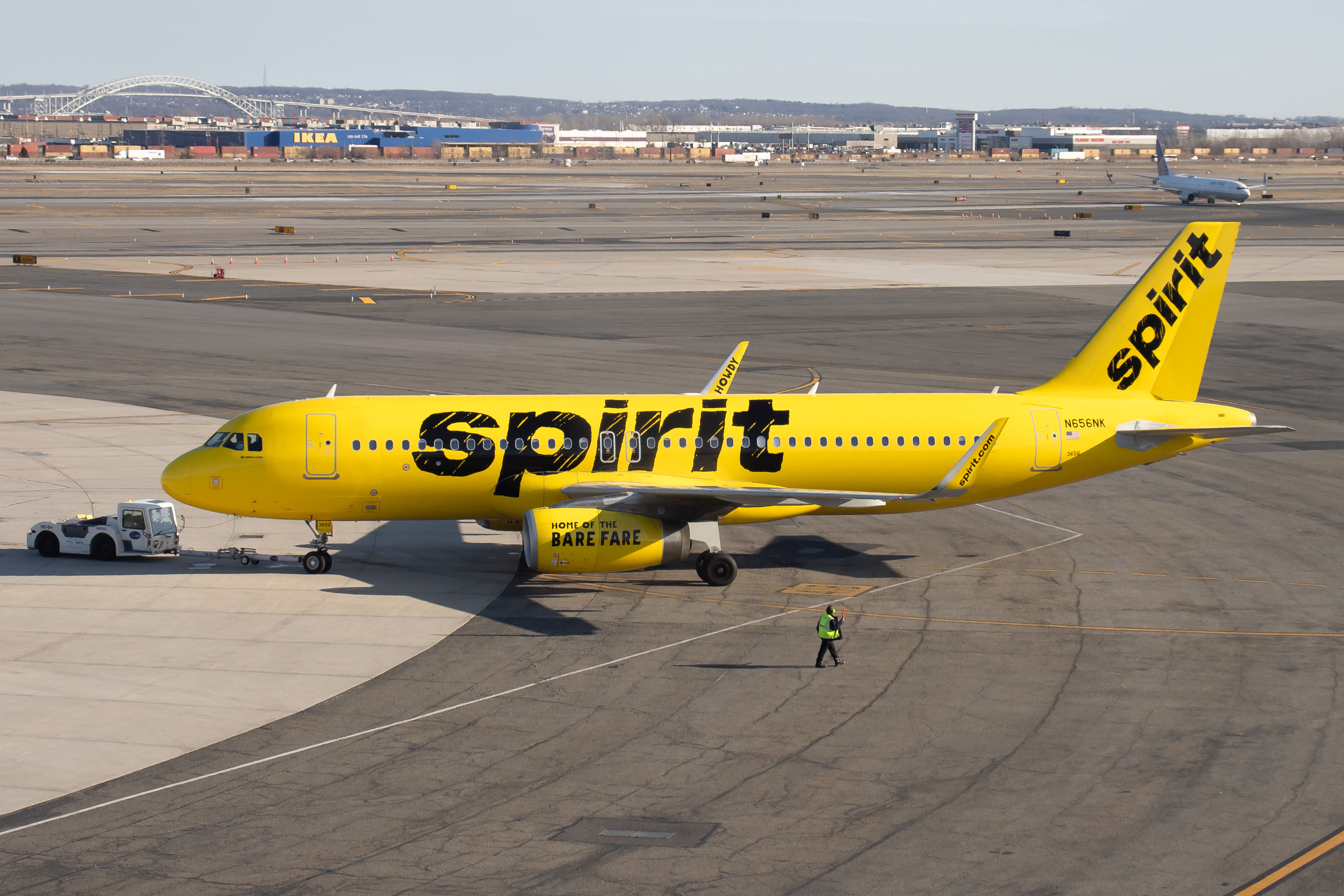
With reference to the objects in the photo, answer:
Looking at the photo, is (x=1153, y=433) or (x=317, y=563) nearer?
(x=1153, y=433)

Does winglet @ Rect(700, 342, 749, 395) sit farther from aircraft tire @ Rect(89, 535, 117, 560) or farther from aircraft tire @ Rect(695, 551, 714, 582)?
aircraft tire @ Rect(89, 535, 117, 560)

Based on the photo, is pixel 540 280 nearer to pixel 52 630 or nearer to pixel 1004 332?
pixel 1004 332

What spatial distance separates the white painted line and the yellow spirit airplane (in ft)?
7.94

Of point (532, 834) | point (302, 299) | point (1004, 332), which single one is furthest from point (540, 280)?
point (532, 834)

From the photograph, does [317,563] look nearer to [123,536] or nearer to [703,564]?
[123,536]

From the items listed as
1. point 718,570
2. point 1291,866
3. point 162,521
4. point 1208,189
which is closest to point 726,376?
point 718,570

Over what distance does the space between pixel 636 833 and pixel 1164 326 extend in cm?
2549

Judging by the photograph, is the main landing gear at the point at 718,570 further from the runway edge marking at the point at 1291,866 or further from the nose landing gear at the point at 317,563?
the runway edge marking at the point at 1291,866

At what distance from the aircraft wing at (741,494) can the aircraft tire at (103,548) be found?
45.2ft

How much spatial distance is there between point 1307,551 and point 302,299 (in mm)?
73960

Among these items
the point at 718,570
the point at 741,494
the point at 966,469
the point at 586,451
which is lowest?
the point at 718,570

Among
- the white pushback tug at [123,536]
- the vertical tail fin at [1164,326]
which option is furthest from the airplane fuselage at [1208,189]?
the white pushback tug at [123,536]

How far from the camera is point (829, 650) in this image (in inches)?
1246

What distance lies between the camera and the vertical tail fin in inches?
1594
